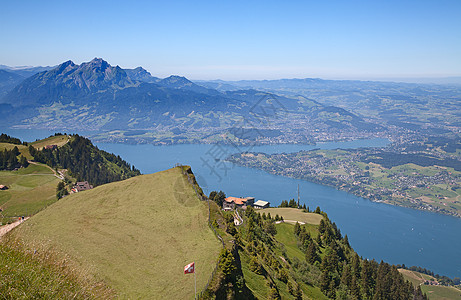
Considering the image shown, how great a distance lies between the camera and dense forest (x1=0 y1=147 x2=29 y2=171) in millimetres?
76688

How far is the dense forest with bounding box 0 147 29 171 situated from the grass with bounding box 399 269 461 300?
112m

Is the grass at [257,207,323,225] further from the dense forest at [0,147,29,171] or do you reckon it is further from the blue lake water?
the dense forest at [0,147,29,171]

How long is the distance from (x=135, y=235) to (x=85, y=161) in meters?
95.4

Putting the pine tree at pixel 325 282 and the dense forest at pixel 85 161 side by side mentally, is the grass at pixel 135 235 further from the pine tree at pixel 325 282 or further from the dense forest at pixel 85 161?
the dense forest at pixel 85 161

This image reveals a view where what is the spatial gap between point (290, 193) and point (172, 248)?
5966 inches

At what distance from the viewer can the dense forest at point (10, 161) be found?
76688mm

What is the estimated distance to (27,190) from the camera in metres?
65.8

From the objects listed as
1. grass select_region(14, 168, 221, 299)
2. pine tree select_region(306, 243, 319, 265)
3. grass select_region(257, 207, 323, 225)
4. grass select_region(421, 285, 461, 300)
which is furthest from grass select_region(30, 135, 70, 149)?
grass select_region(421, 285, 461, 300)

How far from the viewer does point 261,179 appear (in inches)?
7702

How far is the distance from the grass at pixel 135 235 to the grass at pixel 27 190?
104 feet

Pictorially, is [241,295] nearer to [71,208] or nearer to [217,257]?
[217,257]

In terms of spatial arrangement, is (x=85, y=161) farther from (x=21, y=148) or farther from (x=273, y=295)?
(x=273, y=295)

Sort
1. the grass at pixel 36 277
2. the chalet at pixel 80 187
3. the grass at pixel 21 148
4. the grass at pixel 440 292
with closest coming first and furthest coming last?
the grass at pixel 36 277 < the chalet at pixel 80 187 < the grass at pixel 440 292 < the grass at pixel 21 148

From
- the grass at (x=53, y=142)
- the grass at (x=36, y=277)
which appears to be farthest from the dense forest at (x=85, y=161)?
the grass at (x=36, y=277)
